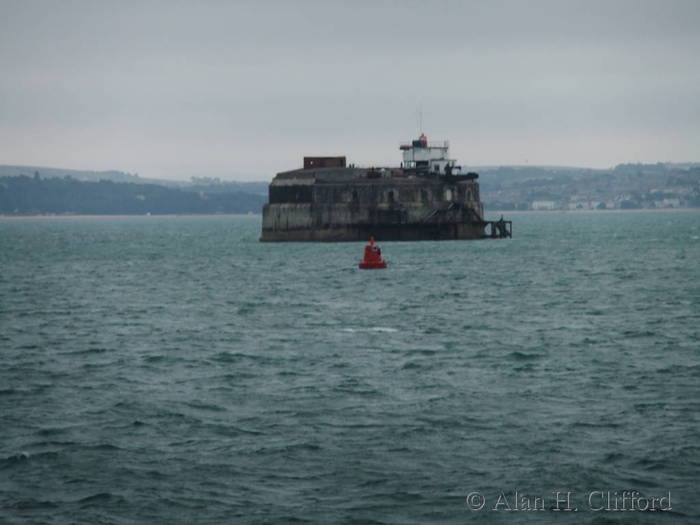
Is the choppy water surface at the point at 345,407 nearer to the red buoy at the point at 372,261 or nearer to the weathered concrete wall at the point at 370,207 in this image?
the red buoy at the point at 372,261

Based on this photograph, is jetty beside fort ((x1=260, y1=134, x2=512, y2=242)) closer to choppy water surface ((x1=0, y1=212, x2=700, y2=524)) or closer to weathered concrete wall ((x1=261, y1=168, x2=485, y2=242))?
weathered concrete wall ((x1=261, y1=168, x2=485, y2=242))

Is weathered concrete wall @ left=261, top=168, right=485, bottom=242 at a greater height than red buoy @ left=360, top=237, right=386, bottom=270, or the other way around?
weathered concrete wall @ left=261, top=168, right=485, bottom=242

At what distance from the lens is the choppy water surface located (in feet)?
56.9

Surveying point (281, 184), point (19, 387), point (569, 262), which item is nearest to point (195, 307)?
point (19, 387)

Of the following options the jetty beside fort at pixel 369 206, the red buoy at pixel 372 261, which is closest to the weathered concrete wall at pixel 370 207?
the jetty beside fort at pixel 369 206

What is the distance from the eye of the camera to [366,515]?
54.0ft

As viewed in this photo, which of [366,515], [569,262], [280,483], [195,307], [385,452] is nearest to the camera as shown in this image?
[366,515]

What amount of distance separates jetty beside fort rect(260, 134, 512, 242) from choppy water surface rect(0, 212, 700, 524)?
2394 inches

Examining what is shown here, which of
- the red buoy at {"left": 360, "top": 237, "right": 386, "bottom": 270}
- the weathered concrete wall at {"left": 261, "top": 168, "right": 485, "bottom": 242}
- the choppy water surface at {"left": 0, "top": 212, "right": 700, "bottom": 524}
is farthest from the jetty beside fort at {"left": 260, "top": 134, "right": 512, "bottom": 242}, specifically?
the choppy water surface at {"left": 0, "top": 212, "right": 700, "bottom": 524}

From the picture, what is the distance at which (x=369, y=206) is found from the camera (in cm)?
11212

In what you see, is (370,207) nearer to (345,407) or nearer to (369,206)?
(369,206)

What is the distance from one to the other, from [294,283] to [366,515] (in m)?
44.9

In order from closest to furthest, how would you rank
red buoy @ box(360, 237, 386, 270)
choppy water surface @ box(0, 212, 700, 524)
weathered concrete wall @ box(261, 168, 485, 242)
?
1. choppy water surface @ box(0, 212, 700, 524)
2. red buoy @ box(360, 237, 386, 270)
3. weathered concrete wall @ box(261, 168, 485, 242)

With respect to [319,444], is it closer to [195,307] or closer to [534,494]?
[534,494]
